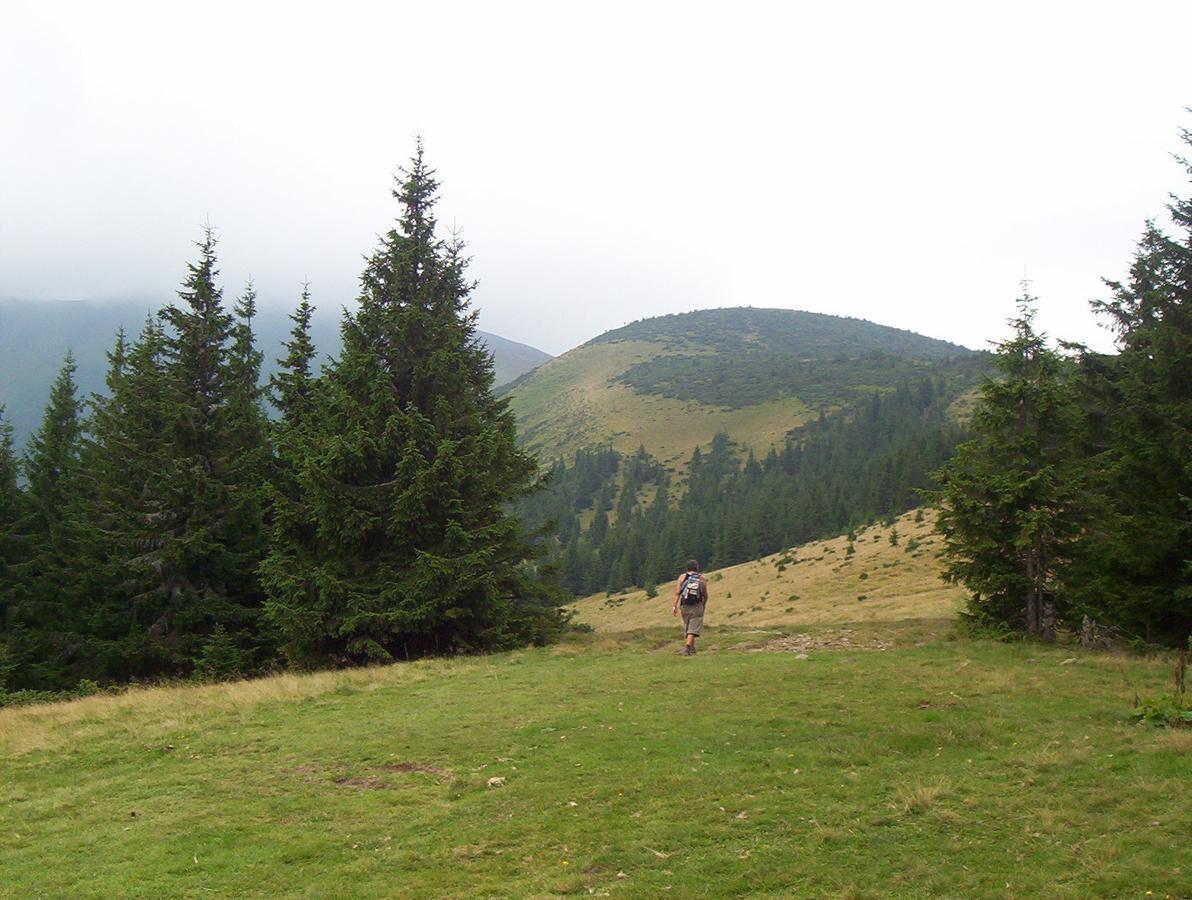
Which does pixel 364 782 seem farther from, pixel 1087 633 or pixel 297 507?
pixel 1087 633

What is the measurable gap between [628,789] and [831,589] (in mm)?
46798

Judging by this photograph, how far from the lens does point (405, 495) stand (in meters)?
20.4

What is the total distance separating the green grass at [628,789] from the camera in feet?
20.7

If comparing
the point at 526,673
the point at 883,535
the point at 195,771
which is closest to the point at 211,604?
the point at 526,673

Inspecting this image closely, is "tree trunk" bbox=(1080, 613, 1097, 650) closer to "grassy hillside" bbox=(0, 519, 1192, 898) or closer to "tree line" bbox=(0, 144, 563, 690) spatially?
"grassy hillside" bbox=(0, 519, 1192, 898)

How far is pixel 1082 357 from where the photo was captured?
80.2ft

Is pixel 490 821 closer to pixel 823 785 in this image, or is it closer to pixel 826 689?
pixel 823 785

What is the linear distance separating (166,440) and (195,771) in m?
19.0

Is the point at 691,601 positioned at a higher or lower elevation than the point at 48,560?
lower

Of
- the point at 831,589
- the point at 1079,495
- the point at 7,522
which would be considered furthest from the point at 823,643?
the point at 831,589

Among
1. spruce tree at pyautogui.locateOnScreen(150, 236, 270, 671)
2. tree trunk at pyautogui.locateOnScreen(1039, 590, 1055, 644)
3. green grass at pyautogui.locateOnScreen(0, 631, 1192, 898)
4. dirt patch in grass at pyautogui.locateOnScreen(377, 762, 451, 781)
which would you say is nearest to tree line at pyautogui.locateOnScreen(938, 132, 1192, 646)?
tree trunk at pyautogui.locateOnScreen(1039, 590, 1055, 644)

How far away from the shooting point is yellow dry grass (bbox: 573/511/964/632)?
1495 inches

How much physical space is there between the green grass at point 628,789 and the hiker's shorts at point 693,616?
306cm

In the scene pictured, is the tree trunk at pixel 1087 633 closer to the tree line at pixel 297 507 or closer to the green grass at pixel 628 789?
the green grass at pixel 628 789
